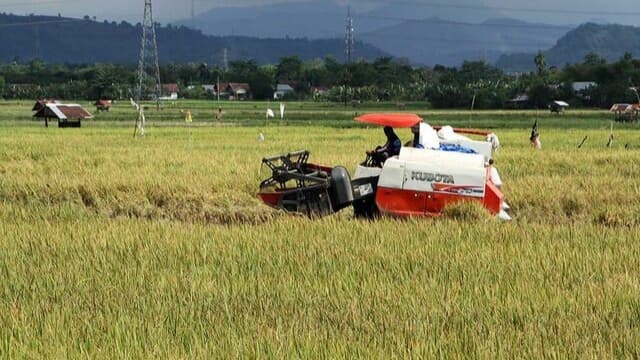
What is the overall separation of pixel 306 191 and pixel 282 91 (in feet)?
299

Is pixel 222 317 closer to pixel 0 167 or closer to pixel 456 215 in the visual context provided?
pixel 456 215

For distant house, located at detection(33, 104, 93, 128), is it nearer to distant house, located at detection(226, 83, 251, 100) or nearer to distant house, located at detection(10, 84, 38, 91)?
distant house, located at detection(10, 84, 38, 91)

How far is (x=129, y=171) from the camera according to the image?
12930mm

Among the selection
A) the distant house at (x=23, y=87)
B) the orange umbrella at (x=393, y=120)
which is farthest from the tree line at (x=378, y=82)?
the orange umbrella at (x=393, y=120)

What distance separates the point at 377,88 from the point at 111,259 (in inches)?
3032

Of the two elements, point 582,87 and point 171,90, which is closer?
point 582,87

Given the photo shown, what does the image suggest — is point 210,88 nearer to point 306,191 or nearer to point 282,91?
point 282,91

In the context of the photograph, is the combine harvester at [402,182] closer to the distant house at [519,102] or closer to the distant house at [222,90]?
the distant house at [519,102]

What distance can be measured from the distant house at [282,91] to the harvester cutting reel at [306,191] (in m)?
86.6

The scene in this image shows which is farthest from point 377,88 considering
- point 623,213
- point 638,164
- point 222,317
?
point 222,317

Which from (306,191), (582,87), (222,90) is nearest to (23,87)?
(222,90)

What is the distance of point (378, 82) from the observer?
8906 centimetres

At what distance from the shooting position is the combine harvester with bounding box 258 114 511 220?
24.9 feet

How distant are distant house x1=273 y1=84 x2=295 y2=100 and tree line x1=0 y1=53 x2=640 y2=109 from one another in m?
0.87
